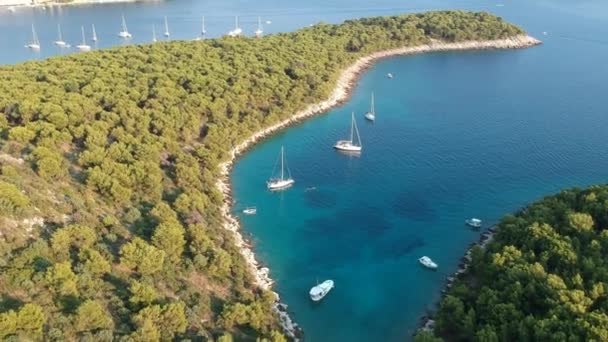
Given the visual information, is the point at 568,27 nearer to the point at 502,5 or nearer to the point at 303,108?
the point at 502,5

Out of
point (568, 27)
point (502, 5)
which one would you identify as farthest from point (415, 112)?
point (502, 5)

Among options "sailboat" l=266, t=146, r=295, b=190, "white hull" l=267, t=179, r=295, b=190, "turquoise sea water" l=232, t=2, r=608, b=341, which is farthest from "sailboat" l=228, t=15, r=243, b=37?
"white hull" l=267, t=179, r=295, b=190

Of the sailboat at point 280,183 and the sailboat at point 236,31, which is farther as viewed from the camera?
the sailboat at point 236,31

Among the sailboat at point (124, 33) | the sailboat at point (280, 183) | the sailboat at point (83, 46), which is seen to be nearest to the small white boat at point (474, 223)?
the sailboat at point (280, 183)

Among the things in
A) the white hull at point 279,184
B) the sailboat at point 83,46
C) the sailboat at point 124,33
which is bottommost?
the white hull at point 279,184

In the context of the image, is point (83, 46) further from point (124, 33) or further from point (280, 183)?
point (280, 183)

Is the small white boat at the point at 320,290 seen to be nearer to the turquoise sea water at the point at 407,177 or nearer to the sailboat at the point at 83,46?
the turquoise sea water at the point at 407,177
